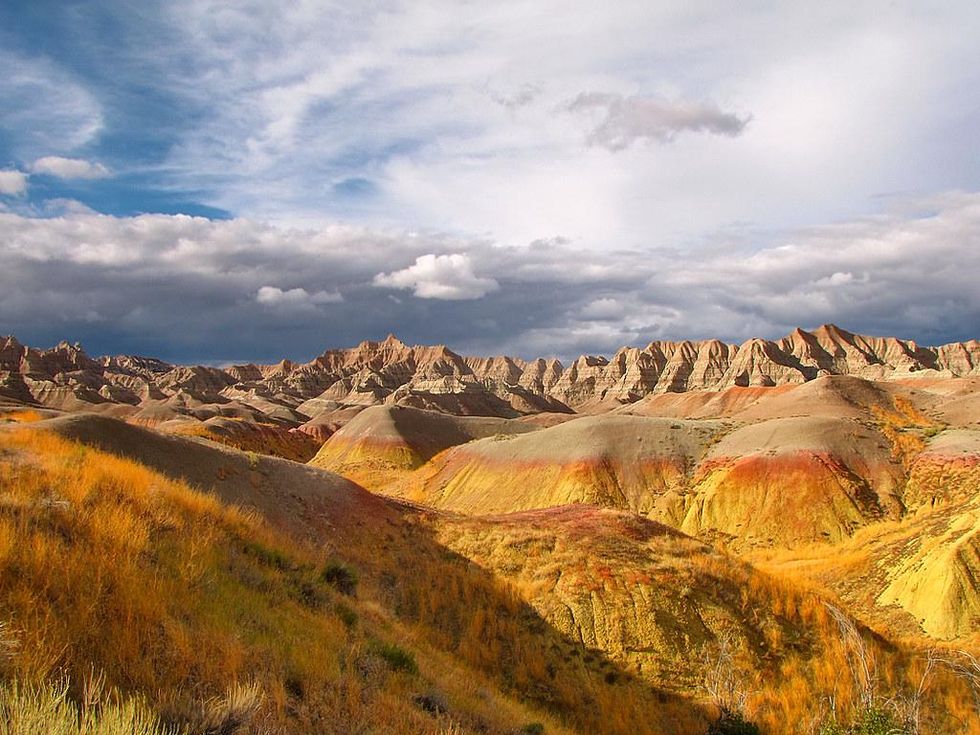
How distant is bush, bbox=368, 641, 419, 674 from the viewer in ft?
33.3

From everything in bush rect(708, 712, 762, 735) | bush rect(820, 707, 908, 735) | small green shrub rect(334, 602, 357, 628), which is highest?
small green shrub rect(334, 602, 357, 628)

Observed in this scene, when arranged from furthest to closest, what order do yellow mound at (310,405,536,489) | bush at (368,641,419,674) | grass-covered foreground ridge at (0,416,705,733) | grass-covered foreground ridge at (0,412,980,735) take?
yellow mound at (310,405,536,489) → bush at (368,641,419,674) → grass-covered foreground ridge at (0,412,980,735) → grass-covered foreground ridge at (0,416,705,733)

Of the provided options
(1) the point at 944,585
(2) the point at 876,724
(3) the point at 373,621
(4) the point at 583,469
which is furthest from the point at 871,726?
(4) the point at 583,469

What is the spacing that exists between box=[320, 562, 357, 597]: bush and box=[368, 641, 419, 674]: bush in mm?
3134

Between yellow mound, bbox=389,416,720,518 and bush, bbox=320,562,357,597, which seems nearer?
bush, bbox=320,562,357,597

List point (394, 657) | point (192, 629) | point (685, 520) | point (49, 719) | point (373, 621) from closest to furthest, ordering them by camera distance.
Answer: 1. point (49, 719)
2. point (192, 629)
3. point (394, 657)
4. point (373, 621)
5. point (685, 520)

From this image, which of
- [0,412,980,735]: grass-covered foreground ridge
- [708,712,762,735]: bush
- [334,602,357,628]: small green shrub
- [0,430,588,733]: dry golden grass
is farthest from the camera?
[708,712,762,735]: bush

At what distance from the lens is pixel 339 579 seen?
46.3 ft

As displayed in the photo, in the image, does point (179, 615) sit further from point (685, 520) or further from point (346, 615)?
point (685, 520)

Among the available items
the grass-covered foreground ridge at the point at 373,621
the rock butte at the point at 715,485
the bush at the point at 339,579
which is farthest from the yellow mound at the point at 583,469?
the bush at the point at 339,579

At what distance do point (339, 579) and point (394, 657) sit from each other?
4099 mm

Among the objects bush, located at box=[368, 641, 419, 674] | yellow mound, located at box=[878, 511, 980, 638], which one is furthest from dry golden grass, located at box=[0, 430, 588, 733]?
yellow mound, located at box=[878, 511, 980, 638]

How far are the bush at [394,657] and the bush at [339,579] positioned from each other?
3134 mm

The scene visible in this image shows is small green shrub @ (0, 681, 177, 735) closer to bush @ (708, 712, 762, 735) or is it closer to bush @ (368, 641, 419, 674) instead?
bush @ (368, 641, 419, 674)
